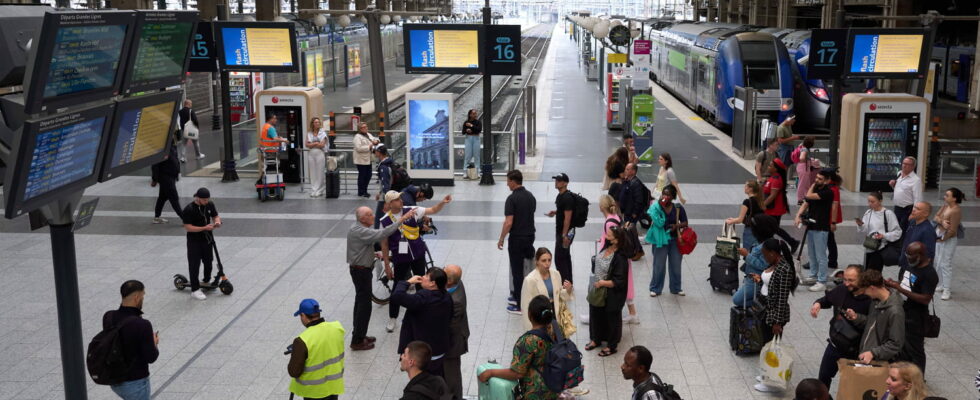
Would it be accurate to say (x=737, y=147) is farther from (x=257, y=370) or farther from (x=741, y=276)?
(x=257, y=370)

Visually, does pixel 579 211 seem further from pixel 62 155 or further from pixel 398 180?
pixel 62 155

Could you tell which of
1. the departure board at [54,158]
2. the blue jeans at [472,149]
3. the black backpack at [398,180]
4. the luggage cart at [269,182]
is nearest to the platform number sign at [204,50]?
the luggage cart at [269,182]

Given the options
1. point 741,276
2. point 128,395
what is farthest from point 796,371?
point 128,395

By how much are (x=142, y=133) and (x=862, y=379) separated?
5462mm

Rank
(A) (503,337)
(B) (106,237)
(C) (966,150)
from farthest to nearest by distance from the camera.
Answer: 1. (C) (966,150)
2. (B) (106,237)
3. (A) (503,337)

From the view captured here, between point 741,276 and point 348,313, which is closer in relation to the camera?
point 348,313

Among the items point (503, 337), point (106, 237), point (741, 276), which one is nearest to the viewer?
point (503, 337)

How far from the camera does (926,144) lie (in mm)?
18531

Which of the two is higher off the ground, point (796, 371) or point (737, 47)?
point (737, 47)

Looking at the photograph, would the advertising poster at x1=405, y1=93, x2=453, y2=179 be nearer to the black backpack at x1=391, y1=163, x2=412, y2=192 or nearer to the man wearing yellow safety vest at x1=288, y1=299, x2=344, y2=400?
the black backpack at x1=391, y1=163, x2=412, y2=192

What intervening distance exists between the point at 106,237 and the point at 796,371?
10.6 m

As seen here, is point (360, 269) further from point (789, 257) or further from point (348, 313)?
point (789, 257)

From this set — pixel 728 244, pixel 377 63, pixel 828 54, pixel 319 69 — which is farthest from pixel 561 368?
pixel 319 69

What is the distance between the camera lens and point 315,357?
7227 mm
